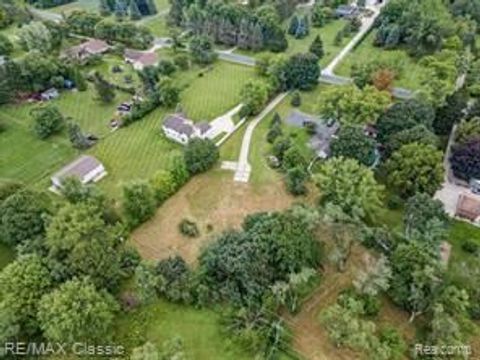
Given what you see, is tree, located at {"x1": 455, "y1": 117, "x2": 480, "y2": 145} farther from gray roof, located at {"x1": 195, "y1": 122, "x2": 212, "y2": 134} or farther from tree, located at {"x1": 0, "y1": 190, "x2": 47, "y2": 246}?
tree, located at {"x1": 0, "y1": 190, "x2": 47, "y2": 246}

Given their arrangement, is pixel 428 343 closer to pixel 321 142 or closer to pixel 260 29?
pixel 321 142

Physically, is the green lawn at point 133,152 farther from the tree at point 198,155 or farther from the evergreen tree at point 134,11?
the evergreen tree at point 134,11

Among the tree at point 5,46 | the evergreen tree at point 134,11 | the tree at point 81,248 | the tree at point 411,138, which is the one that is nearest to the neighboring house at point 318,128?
the tree at point 411,138

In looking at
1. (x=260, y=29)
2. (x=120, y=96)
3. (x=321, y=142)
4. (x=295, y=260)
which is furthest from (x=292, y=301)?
(x=260, y=29)

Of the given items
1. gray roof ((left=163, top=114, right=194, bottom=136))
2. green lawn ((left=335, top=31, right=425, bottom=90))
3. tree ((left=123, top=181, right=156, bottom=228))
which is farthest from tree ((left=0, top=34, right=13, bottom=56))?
green lawn ((left=335, top=31, right=425, bottom=90))

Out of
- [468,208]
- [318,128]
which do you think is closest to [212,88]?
[318,128]

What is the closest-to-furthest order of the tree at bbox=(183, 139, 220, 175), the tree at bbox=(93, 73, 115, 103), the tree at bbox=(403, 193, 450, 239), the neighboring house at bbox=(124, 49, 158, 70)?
the tree at bbox=(403, 193, 450, 239) → the tree at bbox=(183, 139, 220, 175) → the tree at bbox=(93, 73, 115, 103) → the neighboring house at bbox=(124, 49, 158, 70)
